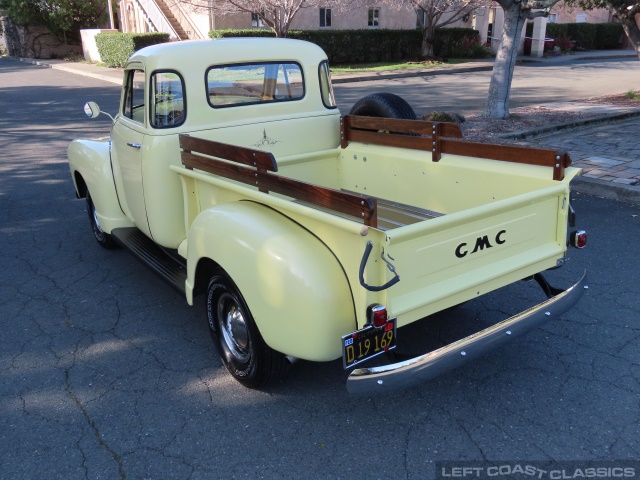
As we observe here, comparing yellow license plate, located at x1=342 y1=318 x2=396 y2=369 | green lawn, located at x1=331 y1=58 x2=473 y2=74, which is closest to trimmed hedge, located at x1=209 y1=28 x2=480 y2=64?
green lawn, located at x1=331 y1=58 x2=473 y2=74

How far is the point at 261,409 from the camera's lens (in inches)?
125

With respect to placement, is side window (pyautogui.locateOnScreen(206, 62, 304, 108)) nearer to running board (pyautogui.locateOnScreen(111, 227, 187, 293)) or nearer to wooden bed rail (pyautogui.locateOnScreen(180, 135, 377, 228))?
wooden bed rail (pyautogui.locateOnScreen(180, 135, 377, 228))

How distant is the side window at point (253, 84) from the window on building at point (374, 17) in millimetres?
25522

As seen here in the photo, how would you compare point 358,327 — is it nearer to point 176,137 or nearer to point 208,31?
point 176,137

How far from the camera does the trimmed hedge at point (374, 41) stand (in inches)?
979

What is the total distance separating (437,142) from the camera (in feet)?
12.9

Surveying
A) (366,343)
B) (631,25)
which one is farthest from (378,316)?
(631,25)

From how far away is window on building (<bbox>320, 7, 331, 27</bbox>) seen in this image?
26.8 m

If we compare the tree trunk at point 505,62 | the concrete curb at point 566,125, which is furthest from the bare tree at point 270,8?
the concrete curb at point 566,125

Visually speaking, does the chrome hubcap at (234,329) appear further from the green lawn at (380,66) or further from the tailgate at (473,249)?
the green lawn at (380,66)

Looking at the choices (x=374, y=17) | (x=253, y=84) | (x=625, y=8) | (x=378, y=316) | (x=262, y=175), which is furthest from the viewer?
(x=374, y=17)

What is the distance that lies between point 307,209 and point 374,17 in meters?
27.8

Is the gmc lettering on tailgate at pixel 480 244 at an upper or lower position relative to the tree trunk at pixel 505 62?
lower

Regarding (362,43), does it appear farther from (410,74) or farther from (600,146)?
(600,146)
